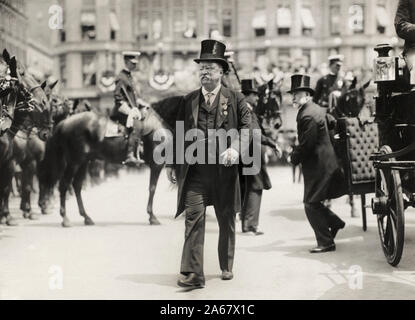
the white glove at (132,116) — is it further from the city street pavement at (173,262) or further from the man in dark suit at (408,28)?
the man in dark suit at (408,28)

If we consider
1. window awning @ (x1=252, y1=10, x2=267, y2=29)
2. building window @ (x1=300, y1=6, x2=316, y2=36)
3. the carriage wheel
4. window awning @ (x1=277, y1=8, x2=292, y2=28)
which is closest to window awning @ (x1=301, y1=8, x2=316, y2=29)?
building window @ (x1=300, y1=6, x2=316, y2=36)

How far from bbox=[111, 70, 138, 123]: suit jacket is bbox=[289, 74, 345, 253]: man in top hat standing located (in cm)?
416

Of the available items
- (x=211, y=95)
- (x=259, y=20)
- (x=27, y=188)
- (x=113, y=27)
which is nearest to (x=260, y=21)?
(x=259, y=20)

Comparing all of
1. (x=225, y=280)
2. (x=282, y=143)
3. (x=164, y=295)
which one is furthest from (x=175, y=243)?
(x=282, y=143)

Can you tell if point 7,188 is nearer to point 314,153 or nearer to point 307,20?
point 314,153

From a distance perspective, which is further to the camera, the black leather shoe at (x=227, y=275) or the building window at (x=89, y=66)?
the building window at (x=89, y=66)

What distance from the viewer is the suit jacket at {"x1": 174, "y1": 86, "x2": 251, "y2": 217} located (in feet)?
21.2

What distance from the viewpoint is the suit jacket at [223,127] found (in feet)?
21.2

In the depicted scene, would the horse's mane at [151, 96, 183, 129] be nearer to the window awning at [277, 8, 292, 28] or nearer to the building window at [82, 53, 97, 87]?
the building window at [82, 53, 97, 87]

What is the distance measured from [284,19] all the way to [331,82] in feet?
82.9

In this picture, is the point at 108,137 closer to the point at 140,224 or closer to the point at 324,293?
the point at 140,224

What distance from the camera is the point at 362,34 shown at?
3375cm

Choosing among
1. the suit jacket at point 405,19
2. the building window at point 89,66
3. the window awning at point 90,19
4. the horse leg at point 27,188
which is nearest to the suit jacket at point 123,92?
the horse leg at point 27,188

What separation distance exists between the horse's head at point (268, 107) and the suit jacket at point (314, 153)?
3.56 m
